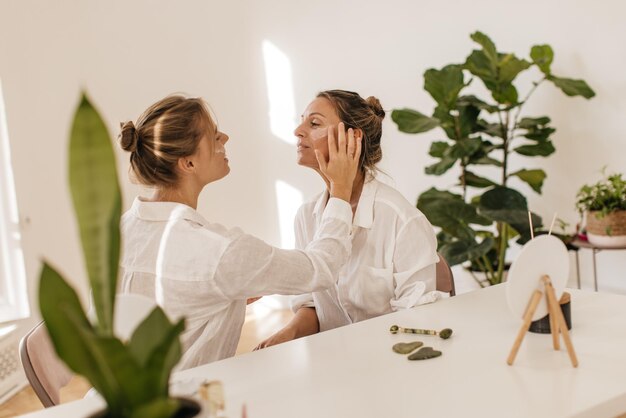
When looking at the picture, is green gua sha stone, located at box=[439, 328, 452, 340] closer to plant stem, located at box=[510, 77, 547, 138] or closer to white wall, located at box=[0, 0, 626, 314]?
plant stem, located at box=[510, 77, 547, 138]

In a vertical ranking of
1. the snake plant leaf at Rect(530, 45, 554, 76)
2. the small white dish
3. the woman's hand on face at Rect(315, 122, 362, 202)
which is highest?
the snake plant leaf at Rect(530, 45, 554, 76)

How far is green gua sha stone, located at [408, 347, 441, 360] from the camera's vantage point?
4.35 feet

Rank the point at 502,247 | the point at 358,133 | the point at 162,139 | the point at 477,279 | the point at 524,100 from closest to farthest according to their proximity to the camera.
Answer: the point at 162,139 < the point at 358,133 < the point at 524,100 < the point at 502,247 < the point at 477,279

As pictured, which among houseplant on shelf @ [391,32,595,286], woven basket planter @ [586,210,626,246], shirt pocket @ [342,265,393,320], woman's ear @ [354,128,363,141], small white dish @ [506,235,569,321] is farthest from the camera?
houseplant on shelf @ [391,32,595,286]

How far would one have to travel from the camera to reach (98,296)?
2.19 ft

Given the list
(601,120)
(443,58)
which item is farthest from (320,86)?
(601,120)

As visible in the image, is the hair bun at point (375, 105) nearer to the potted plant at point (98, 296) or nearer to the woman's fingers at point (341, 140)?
the woman's fingers at point (341, 140)

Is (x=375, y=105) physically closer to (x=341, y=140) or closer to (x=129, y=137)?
(x=341, y=140)

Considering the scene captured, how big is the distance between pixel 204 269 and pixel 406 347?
0.50 meters

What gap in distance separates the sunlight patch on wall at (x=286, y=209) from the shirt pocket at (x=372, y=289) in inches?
136

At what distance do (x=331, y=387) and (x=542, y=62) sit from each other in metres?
2.49

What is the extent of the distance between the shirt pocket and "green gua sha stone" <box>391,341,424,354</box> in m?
0.59

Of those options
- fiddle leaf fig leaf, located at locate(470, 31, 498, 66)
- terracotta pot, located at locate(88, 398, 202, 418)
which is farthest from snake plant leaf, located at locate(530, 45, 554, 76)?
terracotta pot, located at locate(88, 398, 202, 418)

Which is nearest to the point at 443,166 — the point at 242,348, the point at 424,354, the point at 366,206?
the point at 366,206
